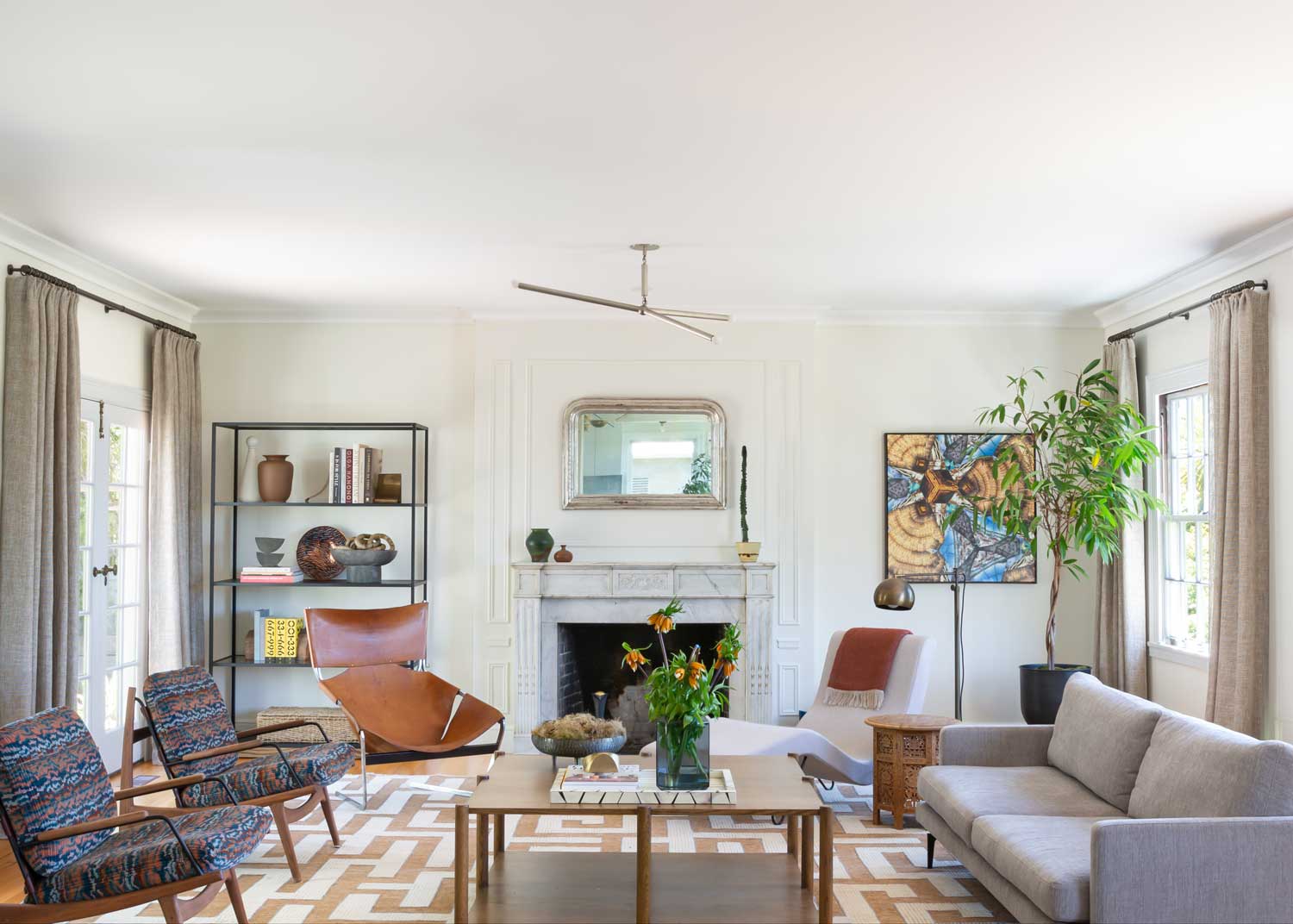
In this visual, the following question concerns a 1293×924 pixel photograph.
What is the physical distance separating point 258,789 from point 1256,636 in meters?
4.23

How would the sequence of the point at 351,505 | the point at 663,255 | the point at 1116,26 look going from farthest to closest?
the point at 351,505, the point at 663,255, the point at 1116,26

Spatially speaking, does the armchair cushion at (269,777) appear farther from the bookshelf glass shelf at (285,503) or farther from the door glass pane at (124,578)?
the bookshelf glass shelf at (285,503)

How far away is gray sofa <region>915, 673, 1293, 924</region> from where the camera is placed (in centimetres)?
293

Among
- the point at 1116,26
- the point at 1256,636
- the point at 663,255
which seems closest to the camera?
the point at 1116,26

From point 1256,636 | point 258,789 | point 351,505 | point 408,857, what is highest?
point 351,505

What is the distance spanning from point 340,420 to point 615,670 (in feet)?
7.63

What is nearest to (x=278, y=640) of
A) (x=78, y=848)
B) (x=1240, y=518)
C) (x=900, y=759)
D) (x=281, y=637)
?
(x=281, y=637)

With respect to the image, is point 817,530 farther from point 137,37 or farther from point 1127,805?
point 137,37

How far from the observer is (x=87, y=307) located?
5.64m

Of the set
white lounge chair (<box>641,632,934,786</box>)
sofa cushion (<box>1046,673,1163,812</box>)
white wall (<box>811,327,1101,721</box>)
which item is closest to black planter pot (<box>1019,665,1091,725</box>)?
white wall (<box>811,327,1101,721</box>)

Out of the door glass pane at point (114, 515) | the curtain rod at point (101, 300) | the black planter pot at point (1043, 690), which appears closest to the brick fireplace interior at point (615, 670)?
the black planter pot at point (1043, 690)

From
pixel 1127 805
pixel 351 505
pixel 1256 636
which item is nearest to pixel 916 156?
pixel 1127 805

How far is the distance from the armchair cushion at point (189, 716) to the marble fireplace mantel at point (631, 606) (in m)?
2.17

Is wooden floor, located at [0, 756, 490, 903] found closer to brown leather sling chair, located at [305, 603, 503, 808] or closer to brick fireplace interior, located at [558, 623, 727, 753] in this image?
brown leather sling chair, located at [305, 603, 503, 808]
